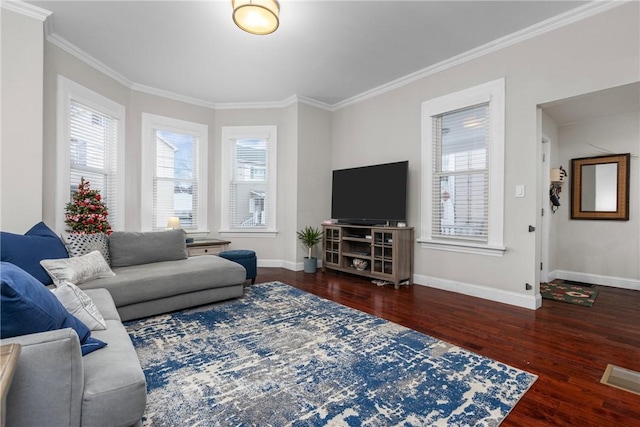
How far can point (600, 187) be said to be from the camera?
440 centimetres

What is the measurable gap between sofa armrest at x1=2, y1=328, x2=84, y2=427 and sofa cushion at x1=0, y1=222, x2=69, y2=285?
1.77 meters

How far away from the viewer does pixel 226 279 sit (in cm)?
333

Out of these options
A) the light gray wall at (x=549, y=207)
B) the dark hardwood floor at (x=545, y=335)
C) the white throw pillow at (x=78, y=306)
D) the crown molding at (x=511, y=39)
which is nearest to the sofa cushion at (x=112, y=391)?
the white throw pillow at (x=78, y=306)

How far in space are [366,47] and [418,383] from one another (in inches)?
138

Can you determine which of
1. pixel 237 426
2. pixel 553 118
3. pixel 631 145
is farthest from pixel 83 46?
pixel 631 145

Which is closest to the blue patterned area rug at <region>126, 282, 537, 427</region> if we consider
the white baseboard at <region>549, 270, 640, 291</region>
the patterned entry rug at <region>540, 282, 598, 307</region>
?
the patterned entry rug at <region>540, 282, 598, 307</region>

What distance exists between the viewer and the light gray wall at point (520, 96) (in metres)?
2.76

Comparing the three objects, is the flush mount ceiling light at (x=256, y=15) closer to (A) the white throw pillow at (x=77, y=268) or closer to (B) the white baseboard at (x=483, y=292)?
(A) the white throw pillow at (x=77, y=268)

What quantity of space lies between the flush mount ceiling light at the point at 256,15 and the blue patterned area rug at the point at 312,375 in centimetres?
275

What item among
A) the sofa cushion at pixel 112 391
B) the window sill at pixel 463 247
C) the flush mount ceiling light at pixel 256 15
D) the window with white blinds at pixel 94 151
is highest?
the flush mount ceiling light at pixel 256 15

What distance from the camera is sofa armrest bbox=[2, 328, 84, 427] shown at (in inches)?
39.8

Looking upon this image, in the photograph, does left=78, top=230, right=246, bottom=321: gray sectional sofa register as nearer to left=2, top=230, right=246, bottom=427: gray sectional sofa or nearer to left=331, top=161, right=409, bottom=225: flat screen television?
left=2, top=230, right=246, bottom=427: gray sectional sofa

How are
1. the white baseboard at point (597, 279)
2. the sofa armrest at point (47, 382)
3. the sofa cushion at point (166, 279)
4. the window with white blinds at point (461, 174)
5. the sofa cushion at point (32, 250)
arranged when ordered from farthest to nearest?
the white baseboard at point (597, 279), the window with white blinds at point (461, 174), the sofa cushion at point (166, 279), the sofa cushion at point (32, 250), the sofa armrest at point (47, 382)

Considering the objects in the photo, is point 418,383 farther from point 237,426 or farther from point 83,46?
point 83,46
